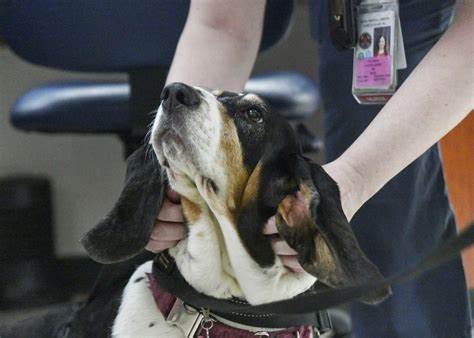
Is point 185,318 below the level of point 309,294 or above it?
below

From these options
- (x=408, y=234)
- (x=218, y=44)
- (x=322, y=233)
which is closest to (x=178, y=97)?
(x=322, y=233)

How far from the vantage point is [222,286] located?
122 centimetres

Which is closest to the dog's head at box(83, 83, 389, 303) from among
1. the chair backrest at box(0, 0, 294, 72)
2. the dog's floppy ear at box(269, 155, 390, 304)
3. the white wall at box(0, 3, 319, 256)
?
the dog's floppy ear at box(269, 155, 390, 304)

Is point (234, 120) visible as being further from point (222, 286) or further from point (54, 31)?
point (54, 31)

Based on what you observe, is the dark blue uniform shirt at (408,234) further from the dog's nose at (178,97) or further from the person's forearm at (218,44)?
the dog's nose at (178,97)

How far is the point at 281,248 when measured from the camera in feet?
3.94

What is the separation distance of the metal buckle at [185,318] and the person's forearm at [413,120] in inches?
9.5

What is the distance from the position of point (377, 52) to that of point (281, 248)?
0.40m

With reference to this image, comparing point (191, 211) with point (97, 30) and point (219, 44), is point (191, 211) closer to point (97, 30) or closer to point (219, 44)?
point (219, 44)

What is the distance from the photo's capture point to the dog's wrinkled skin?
3.71 feet

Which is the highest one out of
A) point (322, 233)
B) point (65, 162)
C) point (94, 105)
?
point (322, 233)

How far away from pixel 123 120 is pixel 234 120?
67 centimetres

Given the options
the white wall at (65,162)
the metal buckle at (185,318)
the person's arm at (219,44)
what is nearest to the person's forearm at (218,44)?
the person's arm at (219,44)

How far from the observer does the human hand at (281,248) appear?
119 centimetres
